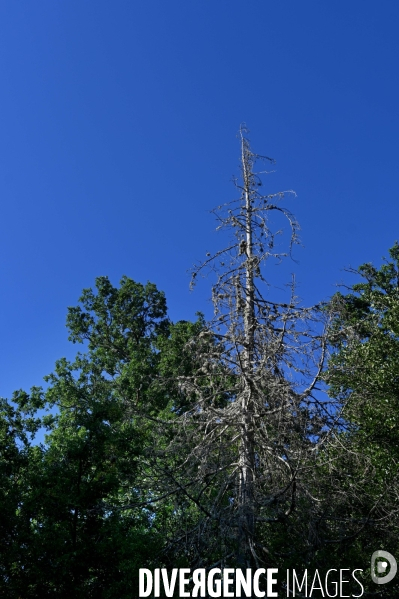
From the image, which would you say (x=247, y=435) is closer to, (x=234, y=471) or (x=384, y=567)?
(x=234, y=471)

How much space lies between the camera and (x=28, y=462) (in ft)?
41.3

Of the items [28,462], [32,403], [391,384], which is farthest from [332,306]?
[32,403]

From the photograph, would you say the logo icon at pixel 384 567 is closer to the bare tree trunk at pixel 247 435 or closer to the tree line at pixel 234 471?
the tree line at pixel 234 471

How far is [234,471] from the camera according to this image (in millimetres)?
7617

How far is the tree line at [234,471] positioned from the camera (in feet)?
24.7

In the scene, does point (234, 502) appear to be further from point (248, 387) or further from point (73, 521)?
point (73, 521)

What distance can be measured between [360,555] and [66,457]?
20.0ft

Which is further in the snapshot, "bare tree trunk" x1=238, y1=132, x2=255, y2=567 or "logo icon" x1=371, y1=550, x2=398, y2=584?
"logo icon" x1=371, y1=550, x2=398, y2=584

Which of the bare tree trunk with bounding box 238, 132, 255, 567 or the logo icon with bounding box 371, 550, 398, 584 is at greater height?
the bare tree trunk with bounding box 238, 132, 255, 567

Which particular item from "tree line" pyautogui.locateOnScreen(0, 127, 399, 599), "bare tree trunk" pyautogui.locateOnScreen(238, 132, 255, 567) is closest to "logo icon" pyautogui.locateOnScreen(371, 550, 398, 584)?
"tree line" pyautogui.locateOnScreen(0, 127, 399, 599)

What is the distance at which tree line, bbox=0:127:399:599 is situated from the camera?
7.53 metres

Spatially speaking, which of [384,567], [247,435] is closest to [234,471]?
[247,435]

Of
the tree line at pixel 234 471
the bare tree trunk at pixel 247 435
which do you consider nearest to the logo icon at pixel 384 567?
the tree line at pixel 234 471

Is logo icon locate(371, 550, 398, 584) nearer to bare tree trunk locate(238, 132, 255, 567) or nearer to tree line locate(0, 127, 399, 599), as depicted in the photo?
tree line locate(0, 127, 399, 599)
